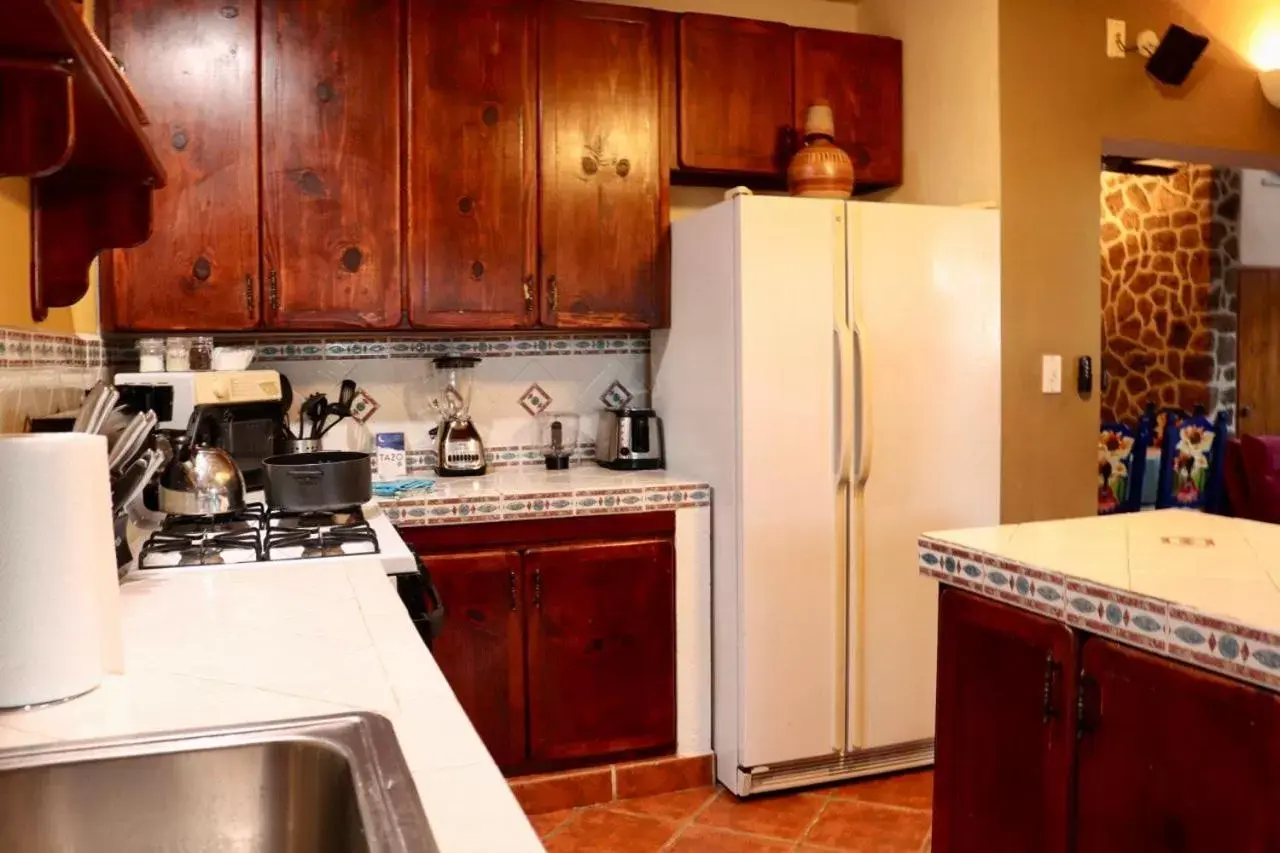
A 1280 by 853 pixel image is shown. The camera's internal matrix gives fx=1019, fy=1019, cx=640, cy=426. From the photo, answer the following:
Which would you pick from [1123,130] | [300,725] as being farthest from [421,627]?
[1123,130]

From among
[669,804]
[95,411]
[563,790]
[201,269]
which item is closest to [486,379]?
[201,269]

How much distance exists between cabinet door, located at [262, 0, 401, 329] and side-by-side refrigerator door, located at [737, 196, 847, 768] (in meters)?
1.05

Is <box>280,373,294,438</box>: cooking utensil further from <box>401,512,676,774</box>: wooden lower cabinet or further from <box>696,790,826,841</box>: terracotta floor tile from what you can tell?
<box>696,790,826,841</box>: terracotta floor tile

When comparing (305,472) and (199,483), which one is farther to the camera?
(305,472)

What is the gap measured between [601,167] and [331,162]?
31.7 inches

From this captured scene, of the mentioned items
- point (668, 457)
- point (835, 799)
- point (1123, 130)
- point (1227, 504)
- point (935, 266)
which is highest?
point (1123, 130)

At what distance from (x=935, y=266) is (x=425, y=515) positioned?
5.39 feet

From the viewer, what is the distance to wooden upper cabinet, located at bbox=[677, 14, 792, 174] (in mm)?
3250

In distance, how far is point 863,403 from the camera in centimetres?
289

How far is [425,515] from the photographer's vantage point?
8.99 ft

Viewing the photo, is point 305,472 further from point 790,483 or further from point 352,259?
point 790,483

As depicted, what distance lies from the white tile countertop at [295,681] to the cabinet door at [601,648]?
4.17 feet

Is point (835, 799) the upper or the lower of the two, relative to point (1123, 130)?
lower

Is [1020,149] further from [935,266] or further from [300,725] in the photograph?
[300,725]
